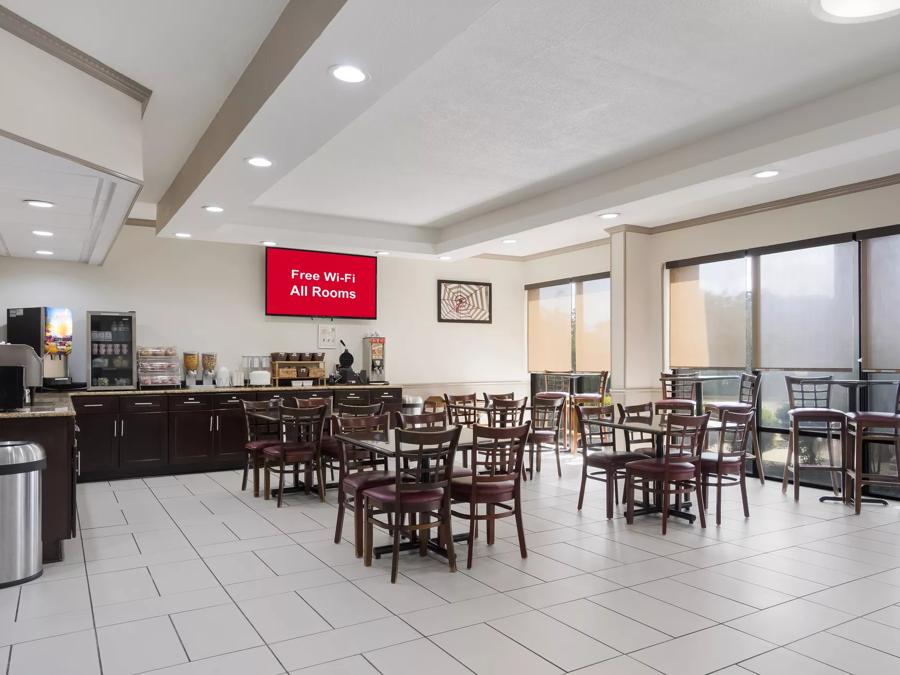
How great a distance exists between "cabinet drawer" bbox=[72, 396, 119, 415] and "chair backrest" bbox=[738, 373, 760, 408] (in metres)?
6.95

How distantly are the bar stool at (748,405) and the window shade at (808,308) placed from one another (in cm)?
38

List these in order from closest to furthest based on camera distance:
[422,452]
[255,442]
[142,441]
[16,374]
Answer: [422,452] < [16,374] < [255,442] < [142,441]

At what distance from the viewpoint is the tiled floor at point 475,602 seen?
2.82 m

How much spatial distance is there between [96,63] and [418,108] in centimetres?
200

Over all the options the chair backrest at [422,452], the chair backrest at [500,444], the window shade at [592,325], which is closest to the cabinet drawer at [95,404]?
the chair backrest at [422,452]

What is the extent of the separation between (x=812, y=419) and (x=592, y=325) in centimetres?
380

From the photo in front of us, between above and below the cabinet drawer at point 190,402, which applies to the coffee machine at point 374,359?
above

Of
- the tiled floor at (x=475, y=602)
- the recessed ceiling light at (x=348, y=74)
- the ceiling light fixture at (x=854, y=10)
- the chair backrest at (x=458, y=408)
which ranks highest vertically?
the ceiling light fixture at (x=854, y=10)

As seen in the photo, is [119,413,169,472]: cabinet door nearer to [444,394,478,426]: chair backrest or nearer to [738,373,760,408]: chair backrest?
[444,394,478,426]: chair backrest

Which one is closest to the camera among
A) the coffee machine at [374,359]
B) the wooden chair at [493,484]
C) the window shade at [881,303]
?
the wooden chair at [493,484]

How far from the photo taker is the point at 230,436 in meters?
7.54

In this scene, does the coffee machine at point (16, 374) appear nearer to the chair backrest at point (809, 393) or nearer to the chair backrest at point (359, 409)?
the chair backrest at point (359, 409)

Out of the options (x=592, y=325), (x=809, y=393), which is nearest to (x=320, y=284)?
(x=592, y=325)

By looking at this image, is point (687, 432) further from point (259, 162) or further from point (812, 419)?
point (259, 162)
